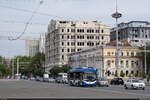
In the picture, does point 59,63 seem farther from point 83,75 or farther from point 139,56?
point 83,75

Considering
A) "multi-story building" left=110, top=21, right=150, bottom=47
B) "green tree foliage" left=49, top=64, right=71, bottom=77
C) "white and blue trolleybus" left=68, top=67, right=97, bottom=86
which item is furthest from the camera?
"multi-story building" left=110, top=21, right=150, bottom=47

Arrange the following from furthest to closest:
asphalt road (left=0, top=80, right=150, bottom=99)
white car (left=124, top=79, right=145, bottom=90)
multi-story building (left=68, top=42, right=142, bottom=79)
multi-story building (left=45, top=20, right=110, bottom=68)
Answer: multi-story building (left=45, top=20, right=110, bottom=68) < multi-story building (left=68, top=42, right=142, bottom=79) < white car (left=124, top=79, right=145, bottom=90) < asphalt road (left=0, top=80, right=150, bottom=99)

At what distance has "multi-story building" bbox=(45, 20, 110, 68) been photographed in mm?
129375

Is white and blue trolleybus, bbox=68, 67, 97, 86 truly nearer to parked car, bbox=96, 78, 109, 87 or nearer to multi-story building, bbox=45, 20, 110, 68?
parked car, bbox=96, 78, 109, 87

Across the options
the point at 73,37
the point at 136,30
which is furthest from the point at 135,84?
the point at 136,30

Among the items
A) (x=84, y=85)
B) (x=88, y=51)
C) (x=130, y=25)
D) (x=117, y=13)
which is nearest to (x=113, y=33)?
(x=130, y=25)

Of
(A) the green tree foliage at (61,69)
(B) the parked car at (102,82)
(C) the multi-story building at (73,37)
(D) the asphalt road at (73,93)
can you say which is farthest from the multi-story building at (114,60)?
(D) the asphalt road at (73,93)

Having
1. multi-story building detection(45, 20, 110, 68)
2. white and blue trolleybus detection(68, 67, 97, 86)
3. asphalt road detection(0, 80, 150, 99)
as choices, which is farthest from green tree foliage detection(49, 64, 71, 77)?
asphalt road detection(0, 80, 150, 99)

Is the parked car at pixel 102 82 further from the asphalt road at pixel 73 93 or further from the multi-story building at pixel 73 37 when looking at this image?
the multi-story building at pixel 73 37

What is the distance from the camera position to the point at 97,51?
332 feet

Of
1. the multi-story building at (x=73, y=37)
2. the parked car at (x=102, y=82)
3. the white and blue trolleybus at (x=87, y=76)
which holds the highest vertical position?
the multi-story building at (x=73, y=37)

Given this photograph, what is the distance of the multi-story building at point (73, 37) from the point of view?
424 feet

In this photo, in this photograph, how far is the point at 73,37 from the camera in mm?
130750

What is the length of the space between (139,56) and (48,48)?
183 ft
